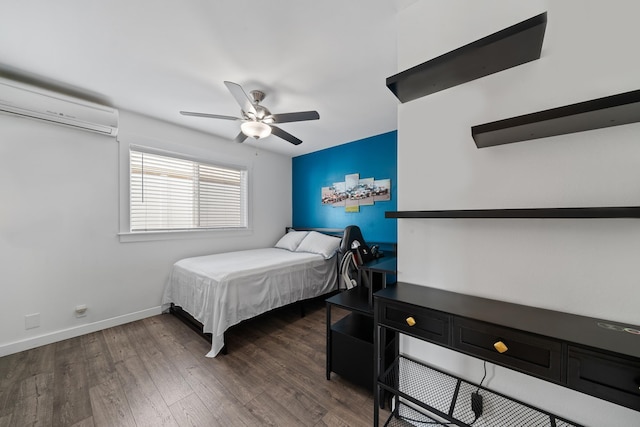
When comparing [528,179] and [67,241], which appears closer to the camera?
[528,179]

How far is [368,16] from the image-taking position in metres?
A: 1.44

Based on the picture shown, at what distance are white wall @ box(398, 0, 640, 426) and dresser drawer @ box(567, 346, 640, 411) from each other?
0.37 metres

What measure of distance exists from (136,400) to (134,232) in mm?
1855

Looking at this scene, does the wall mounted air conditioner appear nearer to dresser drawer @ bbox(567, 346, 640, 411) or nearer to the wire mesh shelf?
the wire mesh shelf

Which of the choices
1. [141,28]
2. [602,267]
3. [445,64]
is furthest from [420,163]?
[141,28]

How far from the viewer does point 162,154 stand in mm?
2963

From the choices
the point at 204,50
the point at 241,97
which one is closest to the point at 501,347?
the point at 241,97

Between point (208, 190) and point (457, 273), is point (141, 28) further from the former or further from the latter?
point (457, 273)

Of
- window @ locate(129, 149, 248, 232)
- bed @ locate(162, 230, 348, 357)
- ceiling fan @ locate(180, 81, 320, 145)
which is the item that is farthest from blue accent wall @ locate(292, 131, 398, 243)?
ceiling fan @ locate(180, 81, 320, 145)

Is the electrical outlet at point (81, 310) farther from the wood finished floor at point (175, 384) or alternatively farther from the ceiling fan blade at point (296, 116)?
the ceiling fan blade at point (296, 116)

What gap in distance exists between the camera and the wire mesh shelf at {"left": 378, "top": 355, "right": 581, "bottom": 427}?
3.51 ft

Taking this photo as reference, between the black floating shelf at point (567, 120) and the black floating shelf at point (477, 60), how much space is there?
362 mm

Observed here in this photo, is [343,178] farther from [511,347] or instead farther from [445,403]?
[511,347]

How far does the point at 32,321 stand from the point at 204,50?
9.67 feet
